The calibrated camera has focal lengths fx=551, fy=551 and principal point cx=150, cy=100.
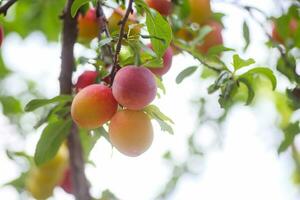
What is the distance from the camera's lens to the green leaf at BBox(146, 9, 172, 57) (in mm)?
805

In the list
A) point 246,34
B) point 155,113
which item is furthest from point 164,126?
point 246,34

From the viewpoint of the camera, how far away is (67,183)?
138cm

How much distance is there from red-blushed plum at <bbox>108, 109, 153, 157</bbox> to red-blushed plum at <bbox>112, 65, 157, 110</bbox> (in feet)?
0.06

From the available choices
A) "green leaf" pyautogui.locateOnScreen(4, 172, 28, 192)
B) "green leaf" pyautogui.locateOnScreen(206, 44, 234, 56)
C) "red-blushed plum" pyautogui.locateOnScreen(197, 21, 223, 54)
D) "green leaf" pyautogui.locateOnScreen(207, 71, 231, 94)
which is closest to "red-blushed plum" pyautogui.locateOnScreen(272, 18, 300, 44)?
"red-blushed plum" pyautogui.locateOnScreen(197, 21, 223, 54)

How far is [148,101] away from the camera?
770 millimetres

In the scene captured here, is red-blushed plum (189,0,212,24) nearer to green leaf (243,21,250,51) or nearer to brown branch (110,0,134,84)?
green leaf (243,21,250,51)

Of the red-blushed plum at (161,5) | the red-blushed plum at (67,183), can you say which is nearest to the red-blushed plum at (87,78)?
the red-blushed plum at (161,5)

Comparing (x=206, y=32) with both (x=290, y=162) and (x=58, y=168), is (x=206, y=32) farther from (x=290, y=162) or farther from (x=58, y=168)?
(x=290, y=162)

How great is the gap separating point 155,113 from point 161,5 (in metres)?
0.32

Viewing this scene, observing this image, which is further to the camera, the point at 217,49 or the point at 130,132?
the point at 217,49

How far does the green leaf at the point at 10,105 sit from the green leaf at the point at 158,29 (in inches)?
40.6

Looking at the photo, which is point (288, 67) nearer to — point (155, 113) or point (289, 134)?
point (289, 134)

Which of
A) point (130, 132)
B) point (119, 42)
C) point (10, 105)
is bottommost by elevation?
point (130, 132)

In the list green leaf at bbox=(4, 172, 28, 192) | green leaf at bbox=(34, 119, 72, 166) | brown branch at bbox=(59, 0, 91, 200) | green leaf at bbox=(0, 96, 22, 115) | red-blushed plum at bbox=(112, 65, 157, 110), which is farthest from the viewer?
green leaf at bbox=(0, 96, 22, 115)
